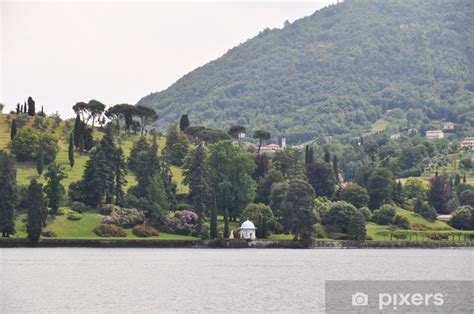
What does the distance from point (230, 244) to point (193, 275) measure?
52.1 meters

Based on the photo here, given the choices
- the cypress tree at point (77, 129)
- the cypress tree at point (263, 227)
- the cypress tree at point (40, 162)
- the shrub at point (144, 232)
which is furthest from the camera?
the cypress tree at point (77, 129)

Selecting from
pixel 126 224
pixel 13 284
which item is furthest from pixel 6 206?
pixel 13 284

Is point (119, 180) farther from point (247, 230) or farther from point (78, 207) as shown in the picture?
point (247, 230)

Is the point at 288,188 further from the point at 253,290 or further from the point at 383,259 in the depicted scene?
the point at 253,290

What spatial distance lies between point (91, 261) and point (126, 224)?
128 feet

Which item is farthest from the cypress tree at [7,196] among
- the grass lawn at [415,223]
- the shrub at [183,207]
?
the grass lawn at [415,223]

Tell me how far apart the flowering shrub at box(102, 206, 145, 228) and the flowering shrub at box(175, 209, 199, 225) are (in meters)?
5.62

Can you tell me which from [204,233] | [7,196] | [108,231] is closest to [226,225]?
[204,233]

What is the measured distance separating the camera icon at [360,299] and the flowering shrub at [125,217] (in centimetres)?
7564

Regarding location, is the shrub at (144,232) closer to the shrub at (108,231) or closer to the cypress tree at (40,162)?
the shrub at (108,231)

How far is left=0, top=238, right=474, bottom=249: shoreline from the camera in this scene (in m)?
144

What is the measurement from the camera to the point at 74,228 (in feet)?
503

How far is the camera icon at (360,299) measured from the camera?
261ft

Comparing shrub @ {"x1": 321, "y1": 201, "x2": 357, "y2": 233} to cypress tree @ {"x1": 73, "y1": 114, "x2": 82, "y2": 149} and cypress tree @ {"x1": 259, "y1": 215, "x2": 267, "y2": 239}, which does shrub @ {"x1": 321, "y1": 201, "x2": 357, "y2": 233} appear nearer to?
cypress tree @ {"x1": 259, "y1": 215, "x2": 267, "y2": 239}
